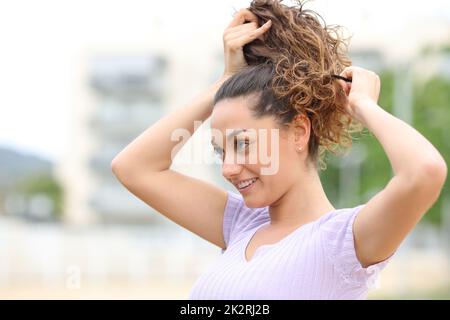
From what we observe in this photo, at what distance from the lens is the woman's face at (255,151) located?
2.18 m

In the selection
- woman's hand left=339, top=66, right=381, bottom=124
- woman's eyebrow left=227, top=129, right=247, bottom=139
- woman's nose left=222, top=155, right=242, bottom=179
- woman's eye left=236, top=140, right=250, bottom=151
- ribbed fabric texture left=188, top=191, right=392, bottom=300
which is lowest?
ribbed fabric texture left=188, top=191, right=392, bottom=300

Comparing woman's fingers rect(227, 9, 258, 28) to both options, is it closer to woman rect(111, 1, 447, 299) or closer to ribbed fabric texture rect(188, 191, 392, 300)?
woman rect(111, 1, 447, 299)

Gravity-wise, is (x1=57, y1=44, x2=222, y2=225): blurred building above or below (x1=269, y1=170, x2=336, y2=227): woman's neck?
below

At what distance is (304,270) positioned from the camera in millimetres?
2094

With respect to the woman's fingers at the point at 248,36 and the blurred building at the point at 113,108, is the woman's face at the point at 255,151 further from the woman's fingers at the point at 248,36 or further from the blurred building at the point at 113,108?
the blurred building at the point at 113,108

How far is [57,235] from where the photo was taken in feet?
136

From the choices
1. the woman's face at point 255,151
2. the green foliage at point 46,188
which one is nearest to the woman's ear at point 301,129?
the woman's face at point 255,151

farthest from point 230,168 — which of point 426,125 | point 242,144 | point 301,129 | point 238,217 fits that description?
point 426,125

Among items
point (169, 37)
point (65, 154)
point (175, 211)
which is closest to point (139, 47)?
point (169, 37)

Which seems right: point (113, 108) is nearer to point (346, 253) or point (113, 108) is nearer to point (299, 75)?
point (299, 75)

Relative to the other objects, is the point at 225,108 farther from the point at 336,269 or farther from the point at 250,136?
the point at 336,269

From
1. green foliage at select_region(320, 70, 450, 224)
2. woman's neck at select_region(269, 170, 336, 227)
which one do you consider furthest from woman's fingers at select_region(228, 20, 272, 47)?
green foliage at select_region(320, 70, 450, 224)

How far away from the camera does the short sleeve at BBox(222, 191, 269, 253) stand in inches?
96.3

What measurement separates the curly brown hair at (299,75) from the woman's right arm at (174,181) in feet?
0.74
